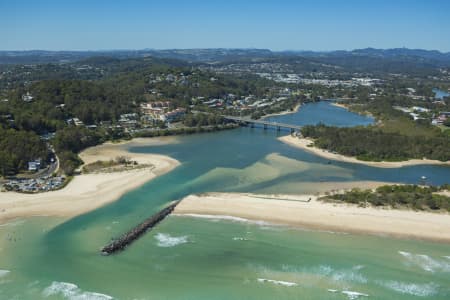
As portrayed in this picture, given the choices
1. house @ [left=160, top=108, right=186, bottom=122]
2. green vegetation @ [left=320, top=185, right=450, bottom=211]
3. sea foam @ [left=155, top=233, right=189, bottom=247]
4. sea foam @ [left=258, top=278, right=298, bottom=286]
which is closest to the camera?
sea foam @ [left=258, top=278, right=298, bottom=286]

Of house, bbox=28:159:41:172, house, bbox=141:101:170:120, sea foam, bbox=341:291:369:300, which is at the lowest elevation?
sea foam, bbox=341:291:369:300

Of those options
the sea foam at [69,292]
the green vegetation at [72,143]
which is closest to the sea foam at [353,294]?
the sea foam at [69,292]

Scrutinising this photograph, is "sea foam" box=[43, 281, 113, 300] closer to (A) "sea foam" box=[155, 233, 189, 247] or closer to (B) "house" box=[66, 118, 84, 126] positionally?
(A) "sea foam" box=[155, 233, 189, 247]

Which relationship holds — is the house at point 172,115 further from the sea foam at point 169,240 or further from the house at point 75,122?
the sea foam at point 169,240

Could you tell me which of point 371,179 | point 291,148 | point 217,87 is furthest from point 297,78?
point 371,179

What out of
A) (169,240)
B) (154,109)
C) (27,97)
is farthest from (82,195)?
(27,97)

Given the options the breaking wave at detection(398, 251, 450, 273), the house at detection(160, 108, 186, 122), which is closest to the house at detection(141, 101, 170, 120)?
the house at detection(160, 108, 186, 122)
